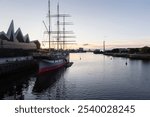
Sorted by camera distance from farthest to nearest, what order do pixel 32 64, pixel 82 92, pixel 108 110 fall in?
pixel 32 64, pixel 82 92, pixel 108 110

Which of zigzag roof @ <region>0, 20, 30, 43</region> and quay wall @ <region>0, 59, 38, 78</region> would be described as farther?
zigzag roof @ <region>0, 20, 30, 43</region>

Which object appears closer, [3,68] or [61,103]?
[61,103]

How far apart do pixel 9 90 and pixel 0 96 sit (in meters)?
2.80

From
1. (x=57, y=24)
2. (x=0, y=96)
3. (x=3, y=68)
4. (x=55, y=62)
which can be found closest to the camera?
(x=0, y=96)

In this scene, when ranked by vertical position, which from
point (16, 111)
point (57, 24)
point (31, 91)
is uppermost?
point (57, 24)

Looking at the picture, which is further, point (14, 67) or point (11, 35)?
point (11, 35)

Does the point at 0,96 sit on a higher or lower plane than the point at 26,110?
lower

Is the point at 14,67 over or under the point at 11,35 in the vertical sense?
under

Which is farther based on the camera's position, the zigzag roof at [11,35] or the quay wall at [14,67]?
the zigzag roof at [11,35]

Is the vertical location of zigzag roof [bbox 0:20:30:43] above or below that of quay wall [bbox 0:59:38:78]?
above

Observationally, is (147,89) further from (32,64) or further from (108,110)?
(32,64)

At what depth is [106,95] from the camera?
20734mm

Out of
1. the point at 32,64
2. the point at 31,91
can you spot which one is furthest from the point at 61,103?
the point at 32,64

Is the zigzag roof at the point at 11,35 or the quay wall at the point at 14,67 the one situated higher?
the zigzag roof at the point at 11,35
